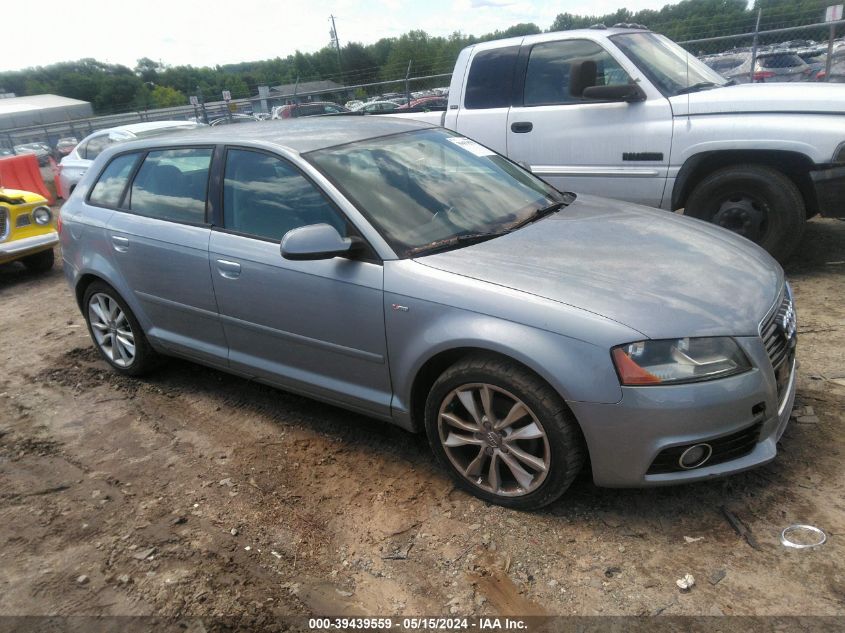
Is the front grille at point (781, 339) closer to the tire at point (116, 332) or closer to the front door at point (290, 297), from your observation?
the front door at point (290, 297)

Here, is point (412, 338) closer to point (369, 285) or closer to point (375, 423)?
point (369, 285)

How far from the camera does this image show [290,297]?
331 cm

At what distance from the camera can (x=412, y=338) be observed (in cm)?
291

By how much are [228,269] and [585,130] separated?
142 inches

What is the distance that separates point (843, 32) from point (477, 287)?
12135 mm

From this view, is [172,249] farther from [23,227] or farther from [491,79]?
[23,227]

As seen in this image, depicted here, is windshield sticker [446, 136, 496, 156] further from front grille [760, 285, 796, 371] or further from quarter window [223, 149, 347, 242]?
front grille [760, 285, 796, 371]

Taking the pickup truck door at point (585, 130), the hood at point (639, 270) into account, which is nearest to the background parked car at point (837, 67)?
the pickup truck door at point (585, 130)

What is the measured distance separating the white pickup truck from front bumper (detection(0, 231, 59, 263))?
4.87 meters

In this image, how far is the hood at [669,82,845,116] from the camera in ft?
15.9

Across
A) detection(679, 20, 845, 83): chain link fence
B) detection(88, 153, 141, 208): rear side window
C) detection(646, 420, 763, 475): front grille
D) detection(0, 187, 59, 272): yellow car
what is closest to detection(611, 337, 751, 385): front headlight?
detection(646, 420, 763, 475): front grille

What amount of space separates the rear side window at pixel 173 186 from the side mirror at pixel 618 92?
3312mm

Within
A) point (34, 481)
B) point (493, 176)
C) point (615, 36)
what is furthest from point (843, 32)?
point (34, 481)

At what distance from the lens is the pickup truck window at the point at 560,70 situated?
5691 millimetres
